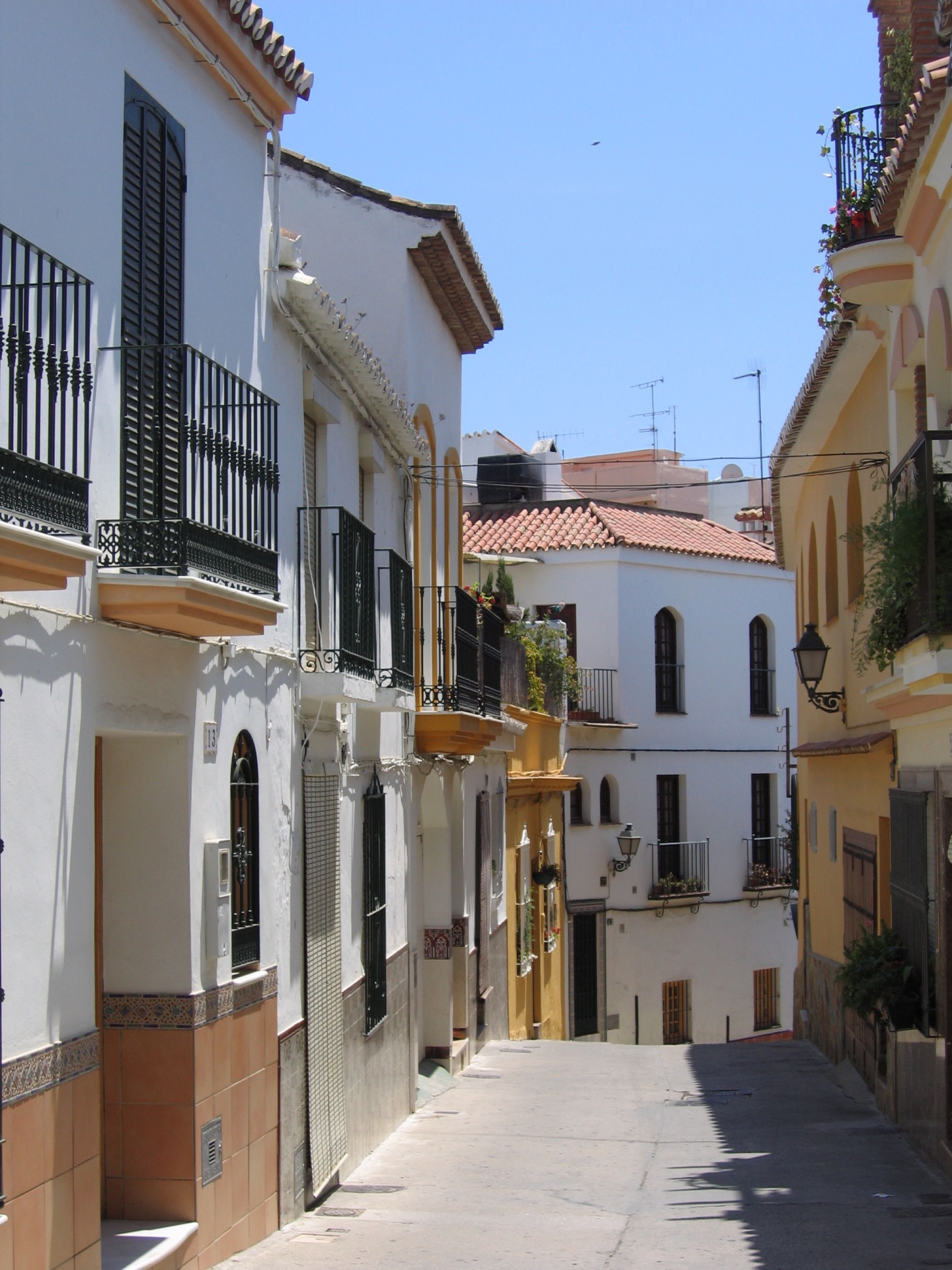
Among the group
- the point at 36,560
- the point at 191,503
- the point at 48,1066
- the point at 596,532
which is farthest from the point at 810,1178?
the point at 596,532

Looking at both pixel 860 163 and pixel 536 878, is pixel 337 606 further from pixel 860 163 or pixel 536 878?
pixel 536 878

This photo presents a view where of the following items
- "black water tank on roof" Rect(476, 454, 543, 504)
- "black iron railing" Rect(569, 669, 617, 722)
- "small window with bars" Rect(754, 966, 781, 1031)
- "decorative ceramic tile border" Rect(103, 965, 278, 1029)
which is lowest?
"small window with bars" Rect(754, 966, 781, 1031)

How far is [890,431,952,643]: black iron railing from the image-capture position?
29.2 feet

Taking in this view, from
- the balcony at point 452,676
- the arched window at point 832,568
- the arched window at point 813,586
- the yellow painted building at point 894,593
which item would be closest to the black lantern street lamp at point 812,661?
the yellow painted building at point 894,593

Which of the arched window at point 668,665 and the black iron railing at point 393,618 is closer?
the black iron railing at point 393,618

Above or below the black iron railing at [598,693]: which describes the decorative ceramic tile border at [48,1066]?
below

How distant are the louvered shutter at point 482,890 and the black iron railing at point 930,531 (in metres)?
9.74

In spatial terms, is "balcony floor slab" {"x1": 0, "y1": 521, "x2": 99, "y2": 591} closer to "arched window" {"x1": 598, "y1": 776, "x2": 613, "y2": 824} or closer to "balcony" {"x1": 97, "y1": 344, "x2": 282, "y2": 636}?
"balcony" {"x1": 97, "y1": 344, "x2": 282, "y2": 636}

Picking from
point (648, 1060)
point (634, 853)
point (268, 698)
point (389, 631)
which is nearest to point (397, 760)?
point (389, 631)

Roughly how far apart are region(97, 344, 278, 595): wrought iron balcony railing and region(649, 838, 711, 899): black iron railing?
22873 mm

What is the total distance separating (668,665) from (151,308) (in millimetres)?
25003

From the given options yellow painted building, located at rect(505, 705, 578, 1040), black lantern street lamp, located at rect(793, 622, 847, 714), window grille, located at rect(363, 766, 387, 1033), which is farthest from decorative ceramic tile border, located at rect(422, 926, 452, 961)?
yellow painted building, located at rect(505, 705, 578, 1040)

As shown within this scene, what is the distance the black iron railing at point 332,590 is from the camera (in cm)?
1019

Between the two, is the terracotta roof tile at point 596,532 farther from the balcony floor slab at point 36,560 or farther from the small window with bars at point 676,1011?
the balcony floor slab at point 36,560
